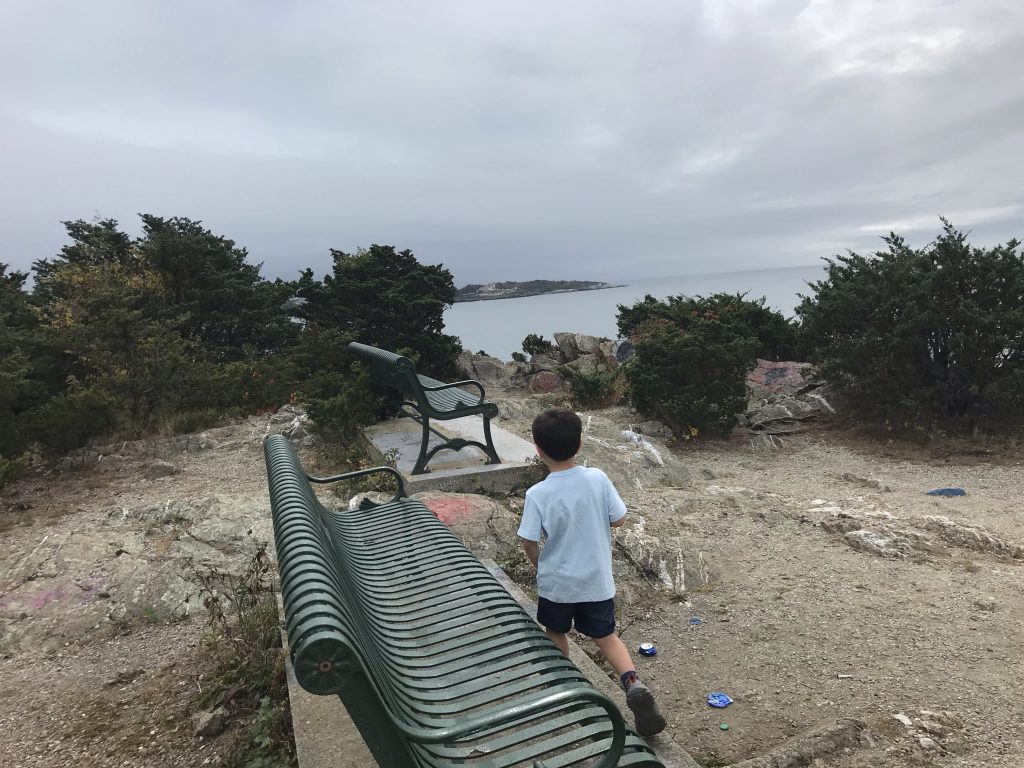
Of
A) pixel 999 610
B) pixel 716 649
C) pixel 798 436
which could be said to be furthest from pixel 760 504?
pixel 798 436

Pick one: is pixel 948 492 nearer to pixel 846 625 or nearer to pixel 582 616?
pixel 846 625

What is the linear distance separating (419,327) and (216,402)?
11.6 ft

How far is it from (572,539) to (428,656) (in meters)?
0.70

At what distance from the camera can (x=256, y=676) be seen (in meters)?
2.90

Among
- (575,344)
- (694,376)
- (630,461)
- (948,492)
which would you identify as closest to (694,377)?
(694,376)

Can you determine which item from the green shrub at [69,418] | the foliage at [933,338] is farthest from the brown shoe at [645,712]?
the foliage at [933,338]

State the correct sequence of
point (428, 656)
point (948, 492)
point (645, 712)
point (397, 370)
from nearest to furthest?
point (428, 656) < point (645, 712) < point (397, 370) < point (948, 492)

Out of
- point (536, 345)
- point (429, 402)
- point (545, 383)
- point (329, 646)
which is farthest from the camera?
point (536, 345)

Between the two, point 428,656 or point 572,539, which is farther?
point 572,539

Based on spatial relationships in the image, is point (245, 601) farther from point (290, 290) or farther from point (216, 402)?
point (290, 290)

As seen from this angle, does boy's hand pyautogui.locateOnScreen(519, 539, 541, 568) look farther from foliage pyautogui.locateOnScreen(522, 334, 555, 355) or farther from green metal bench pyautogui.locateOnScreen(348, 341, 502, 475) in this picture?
foliage pyautogui.locateOnScreen(522, 334, 555, 355)

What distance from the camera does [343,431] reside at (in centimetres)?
733

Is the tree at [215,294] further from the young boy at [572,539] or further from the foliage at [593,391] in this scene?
the young boy at [572,539]

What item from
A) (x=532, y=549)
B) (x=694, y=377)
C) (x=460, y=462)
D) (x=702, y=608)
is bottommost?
(x=702, y=608)
